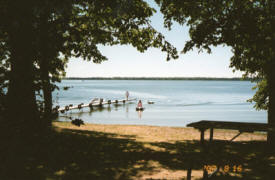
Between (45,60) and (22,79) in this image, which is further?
(45,60)

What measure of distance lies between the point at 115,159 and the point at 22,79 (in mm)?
4978

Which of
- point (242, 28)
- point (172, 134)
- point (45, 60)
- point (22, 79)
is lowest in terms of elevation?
point (172, 134)

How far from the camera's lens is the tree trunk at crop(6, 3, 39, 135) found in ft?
12.9

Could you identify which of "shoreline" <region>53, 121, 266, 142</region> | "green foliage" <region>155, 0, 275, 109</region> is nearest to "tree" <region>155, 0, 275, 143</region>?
"green foliage" <region>155, 0, 275, 109</region>

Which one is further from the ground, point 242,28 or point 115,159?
point 242,28

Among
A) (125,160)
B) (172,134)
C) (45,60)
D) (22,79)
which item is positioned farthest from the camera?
(172,134)

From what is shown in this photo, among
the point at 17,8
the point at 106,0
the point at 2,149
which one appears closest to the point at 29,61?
the point at 17,8

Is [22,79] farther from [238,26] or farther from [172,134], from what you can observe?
[172,134]

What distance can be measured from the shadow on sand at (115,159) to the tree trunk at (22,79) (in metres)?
0.44

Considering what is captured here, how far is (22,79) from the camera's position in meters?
4.16
